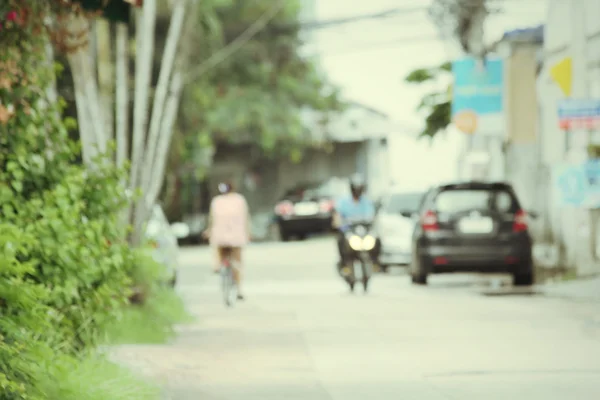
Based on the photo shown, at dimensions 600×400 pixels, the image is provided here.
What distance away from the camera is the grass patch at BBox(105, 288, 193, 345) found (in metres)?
13.8

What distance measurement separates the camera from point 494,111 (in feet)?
94.2

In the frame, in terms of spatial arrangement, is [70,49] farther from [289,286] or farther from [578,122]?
[289,286]

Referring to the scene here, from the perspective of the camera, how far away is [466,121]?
27938 mm

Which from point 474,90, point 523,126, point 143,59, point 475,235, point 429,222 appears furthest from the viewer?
point 523,126

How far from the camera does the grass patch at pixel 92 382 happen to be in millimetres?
8100

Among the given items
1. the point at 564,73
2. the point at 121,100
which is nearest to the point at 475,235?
the point at 564,73

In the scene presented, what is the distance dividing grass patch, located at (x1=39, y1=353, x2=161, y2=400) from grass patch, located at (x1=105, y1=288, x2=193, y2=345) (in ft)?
8.02

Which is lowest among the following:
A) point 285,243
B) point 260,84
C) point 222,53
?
point 285,243

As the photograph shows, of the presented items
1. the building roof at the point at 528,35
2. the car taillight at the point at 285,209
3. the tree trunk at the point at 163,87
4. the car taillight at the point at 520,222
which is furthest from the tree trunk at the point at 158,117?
the car taillight at the point at 285,209

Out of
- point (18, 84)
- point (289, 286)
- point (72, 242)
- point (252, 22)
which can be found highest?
point (252, 22)

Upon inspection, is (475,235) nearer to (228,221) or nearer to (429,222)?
(429,222)

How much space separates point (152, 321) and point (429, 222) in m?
7.88

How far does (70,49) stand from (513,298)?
1044cm

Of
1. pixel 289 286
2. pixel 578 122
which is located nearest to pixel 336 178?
pixel 289 286
